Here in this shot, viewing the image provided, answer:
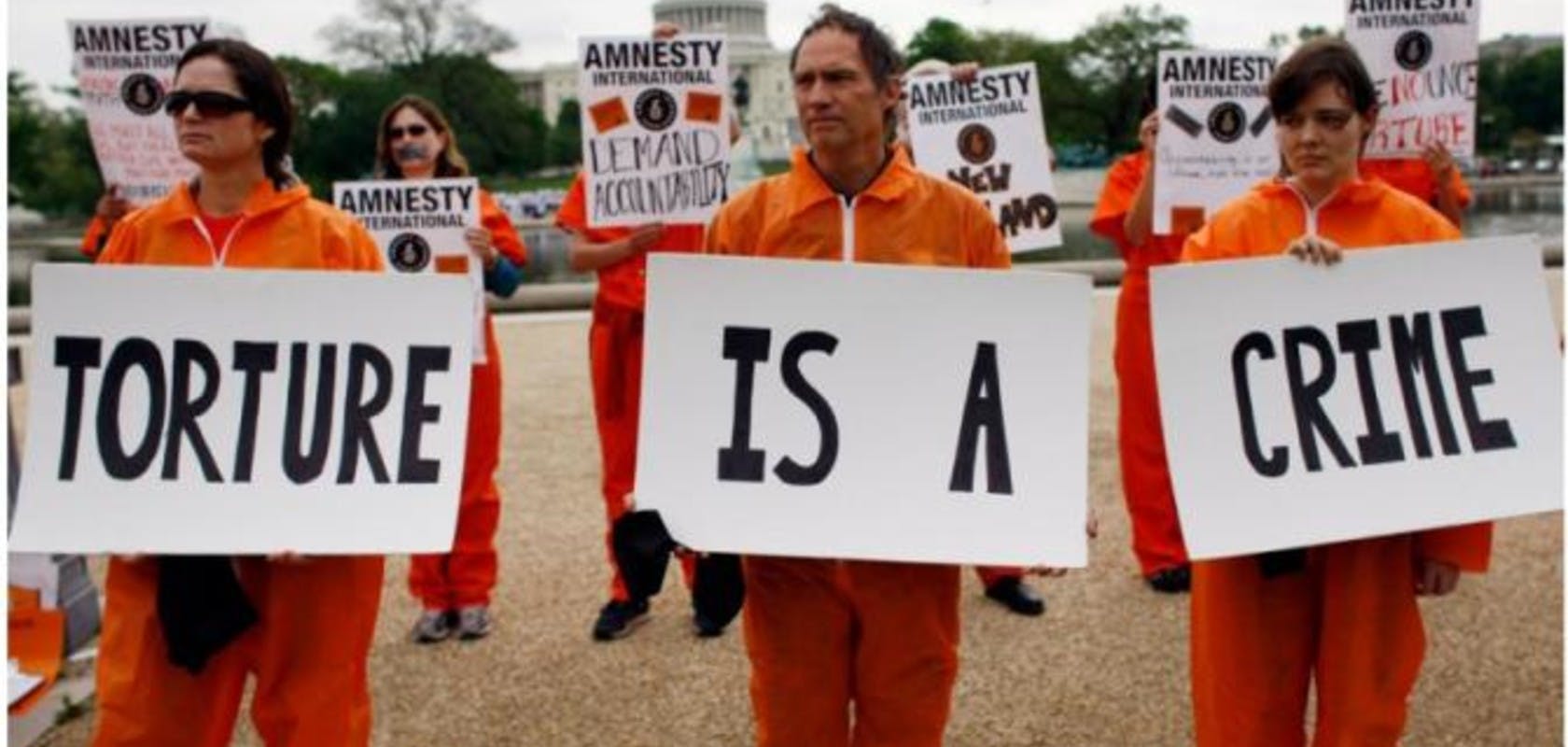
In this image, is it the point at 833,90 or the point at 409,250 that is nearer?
the point at 833,90

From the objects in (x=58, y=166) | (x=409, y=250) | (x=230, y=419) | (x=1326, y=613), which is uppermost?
(x=58, y=166)

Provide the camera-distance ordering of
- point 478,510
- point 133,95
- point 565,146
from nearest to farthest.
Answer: point 133,95 → point 478,510 → point 565,146

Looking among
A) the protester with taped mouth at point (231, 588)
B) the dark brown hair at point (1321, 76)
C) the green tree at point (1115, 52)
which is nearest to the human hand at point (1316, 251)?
the dark brown hair at point (1321, 76)

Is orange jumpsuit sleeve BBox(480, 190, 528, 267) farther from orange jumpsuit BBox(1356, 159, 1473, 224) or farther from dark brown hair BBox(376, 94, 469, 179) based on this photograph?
orange jumpsuit BBox(1356, 159, 1473, 224)

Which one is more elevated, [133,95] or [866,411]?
[133,95]

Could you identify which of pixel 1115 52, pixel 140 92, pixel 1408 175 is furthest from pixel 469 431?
pixel 1115 52

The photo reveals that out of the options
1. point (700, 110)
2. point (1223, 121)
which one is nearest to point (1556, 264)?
point (1223, 121)

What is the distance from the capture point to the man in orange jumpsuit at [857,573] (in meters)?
2.99

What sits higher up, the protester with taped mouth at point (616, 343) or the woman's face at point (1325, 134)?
the woman's face at point (1325, 134)

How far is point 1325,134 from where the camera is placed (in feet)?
9.71

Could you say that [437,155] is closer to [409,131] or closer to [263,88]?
[409,131]

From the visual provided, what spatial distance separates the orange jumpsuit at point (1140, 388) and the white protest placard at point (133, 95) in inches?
135

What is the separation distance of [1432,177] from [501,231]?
343 cm

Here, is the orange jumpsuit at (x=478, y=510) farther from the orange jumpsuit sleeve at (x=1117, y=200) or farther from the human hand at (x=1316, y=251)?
the human hand at (x=1316, y=251)
